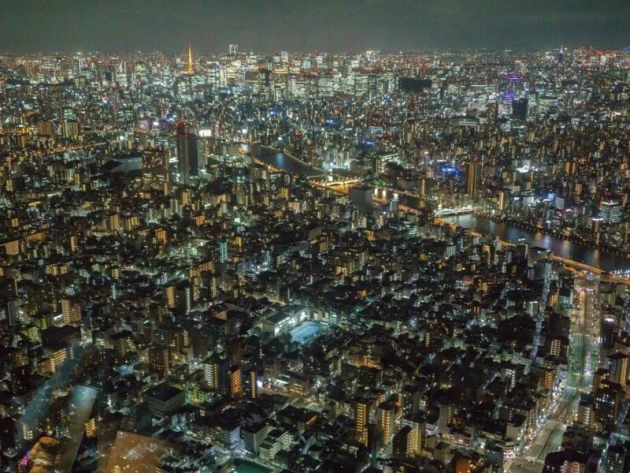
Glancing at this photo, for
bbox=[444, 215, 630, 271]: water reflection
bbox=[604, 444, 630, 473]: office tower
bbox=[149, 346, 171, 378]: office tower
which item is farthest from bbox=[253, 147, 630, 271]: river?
bbox=[149, 346, 171, 378]: office tower

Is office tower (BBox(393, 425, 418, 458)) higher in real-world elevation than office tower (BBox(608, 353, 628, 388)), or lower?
lower

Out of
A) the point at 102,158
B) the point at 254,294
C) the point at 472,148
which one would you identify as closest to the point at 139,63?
the point at 102,158

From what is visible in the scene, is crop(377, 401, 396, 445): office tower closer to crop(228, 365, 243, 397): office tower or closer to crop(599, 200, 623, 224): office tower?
crop(228, 365, 243, 397): office tower

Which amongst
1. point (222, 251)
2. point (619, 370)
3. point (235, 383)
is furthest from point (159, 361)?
point (619, 370)

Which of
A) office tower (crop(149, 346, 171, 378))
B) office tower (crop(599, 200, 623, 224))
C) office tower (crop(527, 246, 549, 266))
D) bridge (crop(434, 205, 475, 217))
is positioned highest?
office tower (crop(599, 200, 623, 224))

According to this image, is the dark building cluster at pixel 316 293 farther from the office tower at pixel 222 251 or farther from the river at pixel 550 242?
Answer: the river at pixel 550 242

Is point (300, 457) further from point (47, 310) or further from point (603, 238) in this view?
point (603, 238)

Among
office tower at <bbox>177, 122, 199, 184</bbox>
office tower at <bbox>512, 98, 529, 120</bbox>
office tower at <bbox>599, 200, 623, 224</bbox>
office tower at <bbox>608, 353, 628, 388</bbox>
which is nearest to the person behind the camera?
office tower at <bbox>608, 353, 628, 388</bbox>

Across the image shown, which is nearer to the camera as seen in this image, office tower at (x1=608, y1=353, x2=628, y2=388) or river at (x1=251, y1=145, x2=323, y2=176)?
office tower at (x1=608, y1=353, x2=628, y2=388)
